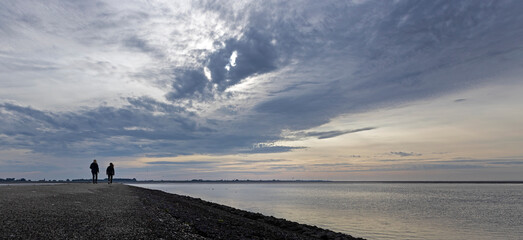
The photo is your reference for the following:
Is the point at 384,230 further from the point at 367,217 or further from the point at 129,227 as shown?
the point at 129,227

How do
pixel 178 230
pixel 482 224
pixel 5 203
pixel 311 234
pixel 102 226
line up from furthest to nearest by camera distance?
1. pixel 482 224
2. pixel 311 234
3. pixel 5 203
4. pixel 178 230
5. pixel 102 226

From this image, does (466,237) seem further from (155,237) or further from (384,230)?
(155,237)

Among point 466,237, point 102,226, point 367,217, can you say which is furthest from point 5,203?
Answer: point 367,217

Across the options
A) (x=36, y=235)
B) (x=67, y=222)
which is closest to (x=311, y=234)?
(x=67, y=222)

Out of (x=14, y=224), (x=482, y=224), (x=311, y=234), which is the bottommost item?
(x=482, y=224)

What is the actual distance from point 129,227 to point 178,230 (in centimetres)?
211

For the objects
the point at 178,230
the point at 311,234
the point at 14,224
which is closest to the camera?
the point at 14,224

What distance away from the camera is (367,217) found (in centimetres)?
4459

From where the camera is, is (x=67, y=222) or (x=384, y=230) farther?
(x=384, y=230)

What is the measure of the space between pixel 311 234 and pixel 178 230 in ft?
46.9

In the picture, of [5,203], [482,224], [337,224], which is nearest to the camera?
[5,203]

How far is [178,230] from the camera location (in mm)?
13555

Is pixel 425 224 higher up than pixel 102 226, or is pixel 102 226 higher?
pixel 102 226

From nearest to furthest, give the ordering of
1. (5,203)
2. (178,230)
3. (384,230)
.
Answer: (178,230) < (5,203) < (384,230)
